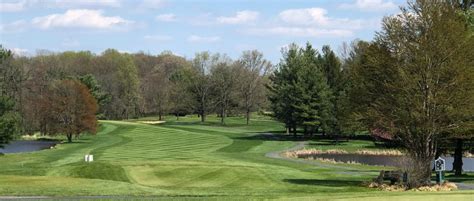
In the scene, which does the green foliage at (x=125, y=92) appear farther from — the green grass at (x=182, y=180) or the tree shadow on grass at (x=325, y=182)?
the tree shadow on grass at (x=325, y=182)

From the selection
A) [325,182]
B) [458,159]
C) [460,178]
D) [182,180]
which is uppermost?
[458,159]

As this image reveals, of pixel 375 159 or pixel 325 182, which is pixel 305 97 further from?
pixel 325 182

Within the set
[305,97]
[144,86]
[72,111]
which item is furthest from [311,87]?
[144,86]

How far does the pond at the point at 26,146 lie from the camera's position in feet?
244

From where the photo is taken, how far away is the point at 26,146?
8088cm

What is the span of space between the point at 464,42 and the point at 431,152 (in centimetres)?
564

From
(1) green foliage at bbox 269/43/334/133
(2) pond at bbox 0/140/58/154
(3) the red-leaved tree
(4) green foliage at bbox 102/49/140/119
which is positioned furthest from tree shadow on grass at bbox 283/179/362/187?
(4) green foliage at bbox 102/49/140/119

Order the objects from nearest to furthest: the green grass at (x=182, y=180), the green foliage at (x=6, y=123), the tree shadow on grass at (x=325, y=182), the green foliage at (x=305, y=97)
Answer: the green grass at (x=182, y=180) → the tree shadow on grass at (x=325, y=182) → the green foliage at (x=6, y=123) → the green foliage at (x=305, y=97)

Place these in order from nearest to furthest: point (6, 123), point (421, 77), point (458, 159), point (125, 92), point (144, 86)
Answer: point (421, 77) < point (458, 159) < point (6, 123) < point (125, 92) < point (144, 86)

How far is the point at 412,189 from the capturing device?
1104 inches

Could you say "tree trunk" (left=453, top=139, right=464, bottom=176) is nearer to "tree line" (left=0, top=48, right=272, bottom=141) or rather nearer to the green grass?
the green grass

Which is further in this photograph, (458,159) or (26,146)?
(26,146)

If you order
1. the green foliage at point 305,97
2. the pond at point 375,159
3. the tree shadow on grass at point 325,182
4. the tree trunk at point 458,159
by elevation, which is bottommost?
the pond at point 375,159

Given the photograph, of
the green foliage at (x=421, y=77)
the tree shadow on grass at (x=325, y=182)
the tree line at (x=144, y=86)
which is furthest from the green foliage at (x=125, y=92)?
the green foliage at (x=421, y=77)
